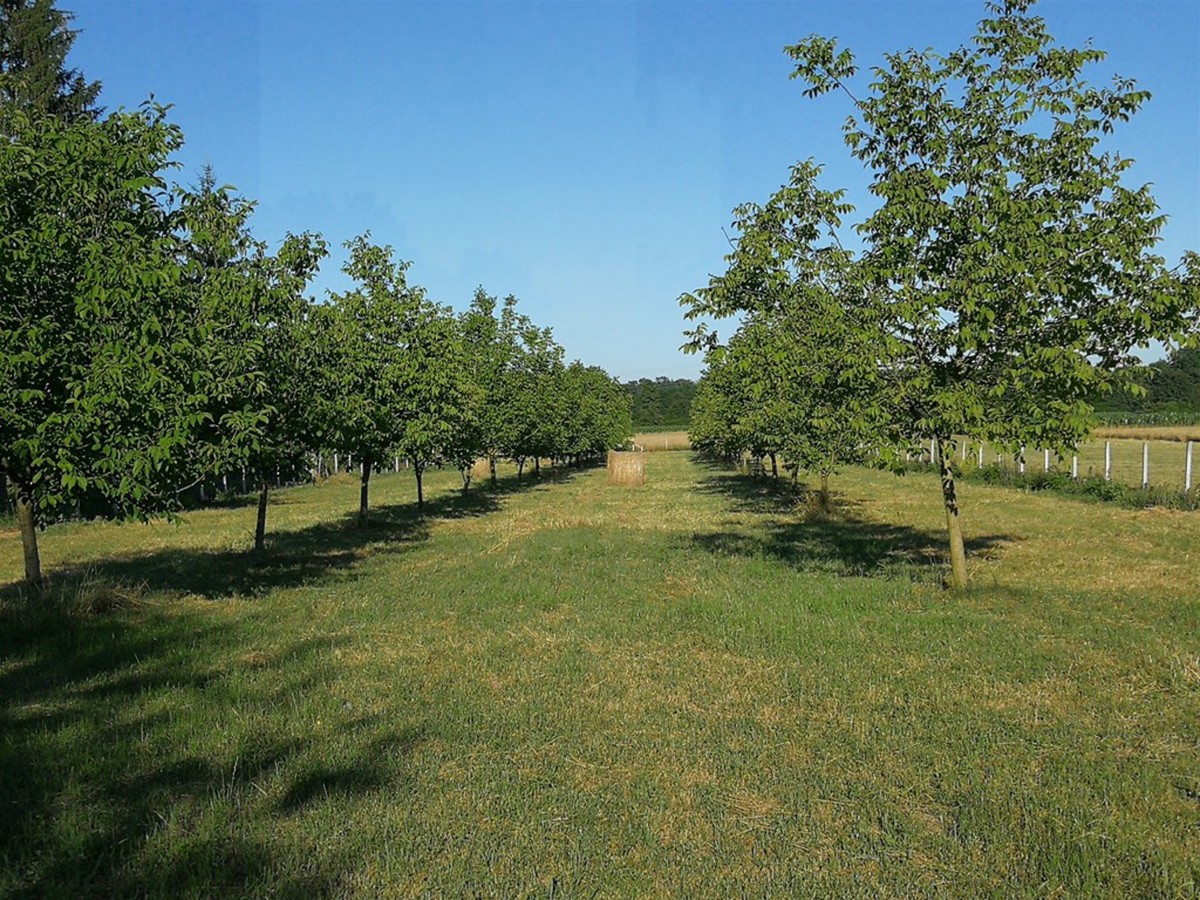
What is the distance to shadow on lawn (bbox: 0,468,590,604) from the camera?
43.7 ft

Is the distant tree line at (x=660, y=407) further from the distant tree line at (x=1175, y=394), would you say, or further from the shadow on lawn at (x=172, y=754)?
the shadow on lawn at (x=172, y=754)

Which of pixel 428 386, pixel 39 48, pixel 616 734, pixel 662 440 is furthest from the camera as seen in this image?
pixel 662 440

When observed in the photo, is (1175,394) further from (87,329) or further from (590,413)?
(87,329)

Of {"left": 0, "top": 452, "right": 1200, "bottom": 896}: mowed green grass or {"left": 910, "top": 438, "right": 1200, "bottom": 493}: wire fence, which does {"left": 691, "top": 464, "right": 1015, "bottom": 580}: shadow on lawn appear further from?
{"left": 910, "top": 438, "right": 1200, "bottom": 493}: wire fence

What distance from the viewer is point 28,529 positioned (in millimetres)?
11133

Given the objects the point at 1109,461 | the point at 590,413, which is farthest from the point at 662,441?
the point at 1109,461

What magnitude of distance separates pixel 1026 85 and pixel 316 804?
35.2 ft

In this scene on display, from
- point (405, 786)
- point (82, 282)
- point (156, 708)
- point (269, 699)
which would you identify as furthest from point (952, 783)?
point (82, 282)

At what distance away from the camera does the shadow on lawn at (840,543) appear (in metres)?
14.1

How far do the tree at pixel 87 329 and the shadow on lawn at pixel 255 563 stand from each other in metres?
2.32

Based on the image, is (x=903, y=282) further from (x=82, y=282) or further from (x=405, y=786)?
(x=82, y=282)

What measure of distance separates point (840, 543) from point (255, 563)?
37.9 ft

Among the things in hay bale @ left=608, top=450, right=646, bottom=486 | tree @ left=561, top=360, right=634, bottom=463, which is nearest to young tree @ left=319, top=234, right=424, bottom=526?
hay bale @ left=608, top=450, right=646, bottom=486

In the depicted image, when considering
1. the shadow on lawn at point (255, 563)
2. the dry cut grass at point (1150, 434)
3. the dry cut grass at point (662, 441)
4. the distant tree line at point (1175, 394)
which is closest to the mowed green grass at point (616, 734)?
the shadow on lawn at point (255, 563)
